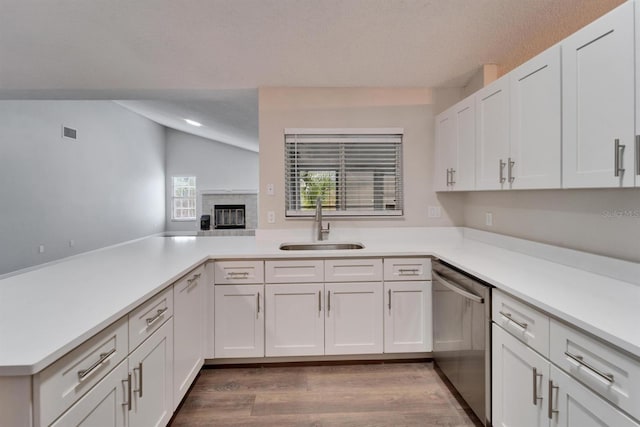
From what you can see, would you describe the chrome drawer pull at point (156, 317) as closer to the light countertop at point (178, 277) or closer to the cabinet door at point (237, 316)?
the light countertop at point (178, 277)

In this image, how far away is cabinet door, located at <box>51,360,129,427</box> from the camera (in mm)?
1003

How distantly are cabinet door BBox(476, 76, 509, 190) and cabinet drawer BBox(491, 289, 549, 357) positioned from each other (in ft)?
2.49

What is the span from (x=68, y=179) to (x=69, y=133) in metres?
0.87

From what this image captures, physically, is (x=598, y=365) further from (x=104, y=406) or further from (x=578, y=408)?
(x=104, y=406)

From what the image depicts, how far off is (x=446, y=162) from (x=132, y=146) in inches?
333

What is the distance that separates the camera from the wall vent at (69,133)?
614 centimetres

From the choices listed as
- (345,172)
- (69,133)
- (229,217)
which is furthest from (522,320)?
(229,217)

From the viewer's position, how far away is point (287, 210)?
9.87 ft

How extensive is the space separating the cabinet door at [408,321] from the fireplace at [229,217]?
28.6 ft

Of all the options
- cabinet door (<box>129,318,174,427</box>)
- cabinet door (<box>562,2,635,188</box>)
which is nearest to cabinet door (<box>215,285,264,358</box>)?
cabinet door (<box>129,318,174,427</box>)

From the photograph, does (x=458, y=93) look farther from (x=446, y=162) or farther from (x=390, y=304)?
(x=390, y=304)

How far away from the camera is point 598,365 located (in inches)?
41.1

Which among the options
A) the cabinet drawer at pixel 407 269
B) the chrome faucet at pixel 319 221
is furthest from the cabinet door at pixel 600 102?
the chrome faucet at pixel 319 221

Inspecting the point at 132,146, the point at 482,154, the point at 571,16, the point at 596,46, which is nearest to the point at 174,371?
the point at 482,154
